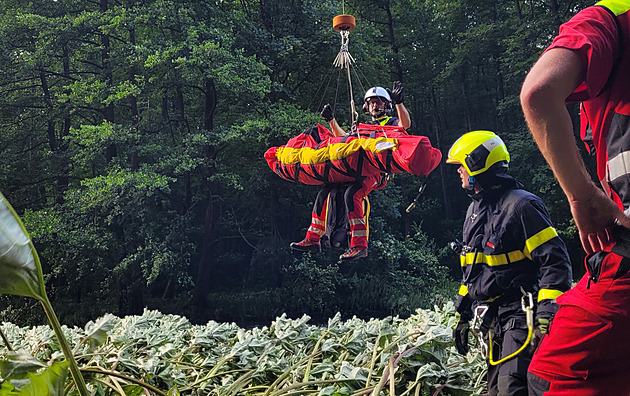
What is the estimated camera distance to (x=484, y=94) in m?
19.8

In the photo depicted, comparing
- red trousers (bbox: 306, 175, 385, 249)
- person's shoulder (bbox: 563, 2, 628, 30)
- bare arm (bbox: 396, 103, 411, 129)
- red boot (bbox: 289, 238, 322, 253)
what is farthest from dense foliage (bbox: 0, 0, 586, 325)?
person's shoulder (bbox: 563, 2, 628, 30)

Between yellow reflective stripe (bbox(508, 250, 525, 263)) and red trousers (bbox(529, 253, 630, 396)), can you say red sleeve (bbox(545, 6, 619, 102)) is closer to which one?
red trousers (bbox(529, 253, 630, 396))

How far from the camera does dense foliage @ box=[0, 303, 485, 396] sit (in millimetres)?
2020

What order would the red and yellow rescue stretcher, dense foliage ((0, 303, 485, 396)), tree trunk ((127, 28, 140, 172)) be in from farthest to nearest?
tree trunk ((127, 28, 140, 172))
the red and yellow rescue stretcher
dense foliage ((0, 303, 485, 396))

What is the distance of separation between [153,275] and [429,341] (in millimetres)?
9603

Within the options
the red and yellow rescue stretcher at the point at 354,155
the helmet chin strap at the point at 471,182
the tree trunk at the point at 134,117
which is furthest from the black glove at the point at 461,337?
the tree trunk at the point at 134,117

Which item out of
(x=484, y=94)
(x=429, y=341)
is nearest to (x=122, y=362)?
(x=429, y=341)

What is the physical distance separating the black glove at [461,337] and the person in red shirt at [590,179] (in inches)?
64.0

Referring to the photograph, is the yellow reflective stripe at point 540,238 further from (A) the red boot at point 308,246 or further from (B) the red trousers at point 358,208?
(A) the red boot at point 308,246

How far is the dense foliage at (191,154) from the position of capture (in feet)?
37.2

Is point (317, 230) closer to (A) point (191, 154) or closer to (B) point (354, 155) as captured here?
(B) point (354, 155)

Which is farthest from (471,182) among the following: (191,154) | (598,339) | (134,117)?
(134,117)

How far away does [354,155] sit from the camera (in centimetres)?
410

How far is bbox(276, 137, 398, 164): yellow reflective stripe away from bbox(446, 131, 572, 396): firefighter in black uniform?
2.95 ft
